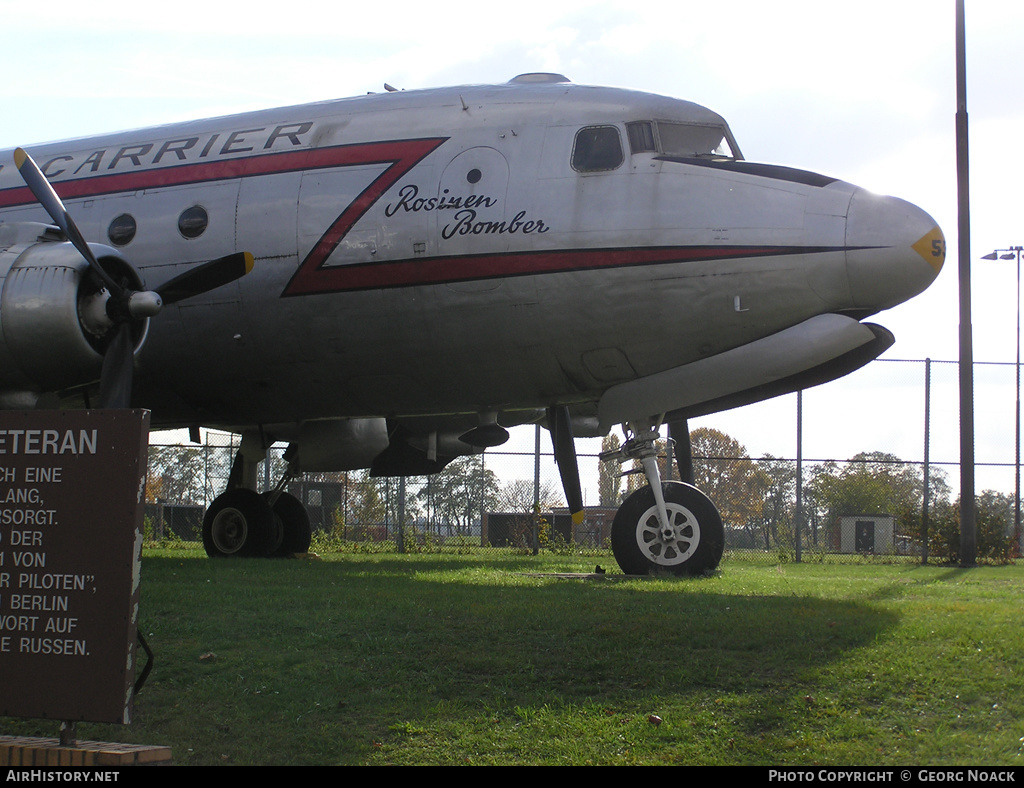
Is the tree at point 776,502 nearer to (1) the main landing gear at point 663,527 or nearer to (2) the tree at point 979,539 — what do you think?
(2) the tree at point 979,539

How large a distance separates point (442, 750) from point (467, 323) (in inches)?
268

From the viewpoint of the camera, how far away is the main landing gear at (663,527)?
12.4 m

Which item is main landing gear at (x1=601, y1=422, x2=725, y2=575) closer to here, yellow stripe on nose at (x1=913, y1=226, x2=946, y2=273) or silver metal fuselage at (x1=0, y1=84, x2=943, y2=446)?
silver metal fuselage at (x1=0, y1=84, x2=943, y2=446)

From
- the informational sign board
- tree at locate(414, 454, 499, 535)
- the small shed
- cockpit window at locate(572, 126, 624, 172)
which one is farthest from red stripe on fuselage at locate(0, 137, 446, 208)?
the small shed

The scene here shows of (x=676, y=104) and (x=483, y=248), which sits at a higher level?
(x=676, y=104)

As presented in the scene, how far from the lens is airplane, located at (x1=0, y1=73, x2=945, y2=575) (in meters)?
11.2

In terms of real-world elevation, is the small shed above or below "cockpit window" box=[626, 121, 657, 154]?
below

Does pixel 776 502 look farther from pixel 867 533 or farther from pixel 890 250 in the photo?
pixel 890 250

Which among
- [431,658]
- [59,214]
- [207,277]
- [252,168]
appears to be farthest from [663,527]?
[59,214]

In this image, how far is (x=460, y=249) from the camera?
1234 centimetres

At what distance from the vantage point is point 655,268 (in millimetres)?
11602

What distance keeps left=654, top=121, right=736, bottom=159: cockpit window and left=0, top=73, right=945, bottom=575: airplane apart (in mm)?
27

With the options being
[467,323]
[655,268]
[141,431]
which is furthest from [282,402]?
[141,431]

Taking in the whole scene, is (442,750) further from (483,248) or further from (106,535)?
(483,248)
